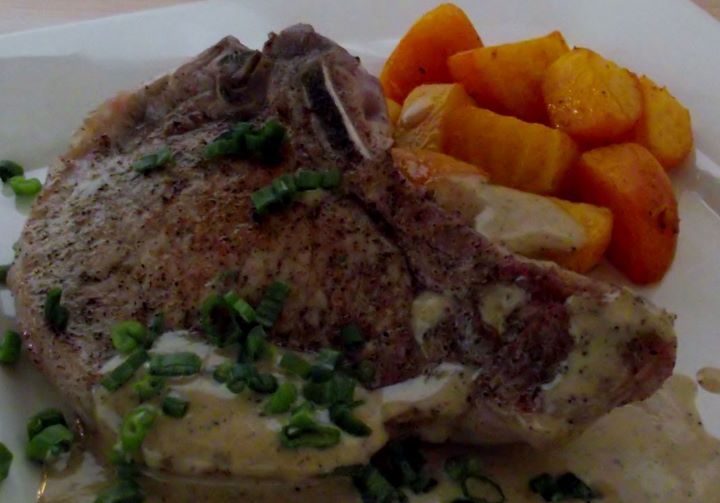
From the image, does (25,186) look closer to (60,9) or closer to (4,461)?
(4,461)

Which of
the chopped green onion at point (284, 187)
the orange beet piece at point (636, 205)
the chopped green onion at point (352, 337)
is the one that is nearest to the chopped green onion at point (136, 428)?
the chopped green onion at point (352, 337)

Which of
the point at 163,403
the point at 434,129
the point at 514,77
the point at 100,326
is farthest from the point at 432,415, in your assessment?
the point at 514,77

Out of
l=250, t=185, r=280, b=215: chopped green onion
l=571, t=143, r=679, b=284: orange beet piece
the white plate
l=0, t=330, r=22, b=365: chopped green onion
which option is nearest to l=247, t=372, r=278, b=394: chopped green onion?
l=250, t=185, r=280, b=215: chopped green onion

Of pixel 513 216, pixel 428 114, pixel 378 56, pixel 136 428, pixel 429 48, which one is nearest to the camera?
pixel 136 428

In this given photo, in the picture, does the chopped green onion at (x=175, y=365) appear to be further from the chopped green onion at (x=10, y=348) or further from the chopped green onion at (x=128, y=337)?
the chopped green onion at (x=10, y=348)

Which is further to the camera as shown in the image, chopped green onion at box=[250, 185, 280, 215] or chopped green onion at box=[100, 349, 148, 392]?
chopped green onion at box=[250, 185, 280, 215]

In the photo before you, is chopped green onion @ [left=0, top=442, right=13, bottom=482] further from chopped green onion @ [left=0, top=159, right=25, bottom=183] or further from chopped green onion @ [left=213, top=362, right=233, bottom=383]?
chopped green onion @ [left=0, top=159, right=25, bottom=183]

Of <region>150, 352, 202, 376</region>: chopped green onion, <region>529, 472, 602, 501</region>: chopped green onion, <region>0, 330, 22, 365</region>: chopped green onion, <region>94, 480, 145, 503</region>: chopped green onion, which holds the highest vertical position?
<region>150, 352, 202, 376</region>: chopped green onion

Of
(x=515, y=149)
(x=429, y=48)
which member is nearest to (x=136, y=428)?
(x=515, y=149)
